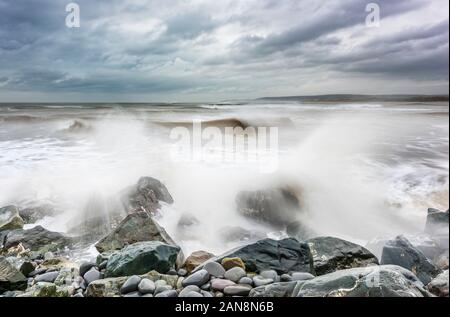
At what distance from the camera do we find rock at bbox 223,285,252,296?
183 centimetres

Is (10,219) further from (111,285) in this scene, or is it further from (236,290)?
(236,290)

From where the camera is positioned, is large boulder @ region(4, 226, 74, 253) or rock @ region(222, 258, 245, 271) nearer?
rock @ region(222, 258, 245, 271)

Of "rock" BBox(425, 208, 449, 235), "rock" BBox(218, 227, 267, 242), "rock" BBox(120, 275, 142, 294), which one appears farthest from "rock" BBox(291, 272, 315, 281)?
"rock" BBox(218, 227, 267, 242)

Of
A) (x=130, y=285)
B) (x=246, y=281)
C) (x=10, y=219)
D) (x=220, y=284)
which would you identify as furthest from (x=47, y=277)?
(x=10, y=219)

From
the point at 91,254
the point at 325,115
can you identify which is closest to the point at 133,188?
the point at 91,254

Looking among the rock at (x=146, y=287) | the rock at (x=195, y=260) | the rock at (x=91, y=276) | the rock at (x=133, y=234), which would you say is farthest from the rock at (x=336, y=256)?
the rock at (x=91, y=276)

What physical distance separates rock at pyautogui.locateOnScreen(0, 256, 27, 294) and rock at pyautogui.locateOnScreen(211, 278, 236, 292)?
49.0 inches

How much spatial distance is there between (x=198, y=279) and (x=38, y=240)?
1917 millimetres

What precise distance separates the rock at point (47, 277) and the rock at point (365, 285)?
5.13 feet

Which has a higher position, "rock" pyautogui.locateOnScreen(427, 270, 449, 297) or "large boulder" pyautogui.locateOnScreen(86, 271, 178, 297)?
"rock" pyautogui.locateOnScreen(427, 270, 449, 297)

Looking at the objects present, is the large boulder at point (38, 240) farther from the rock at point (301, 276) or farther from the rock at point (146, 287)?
the rock at point (301, 276)

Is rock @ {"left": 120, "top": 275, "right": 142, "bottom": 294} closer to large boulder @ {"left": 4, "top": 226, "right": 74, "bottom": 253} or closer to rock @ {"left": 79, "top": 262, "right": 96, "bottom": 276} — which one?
rock @ {"left": 79, "top": 262, "right": 96, "bottom": 276}
